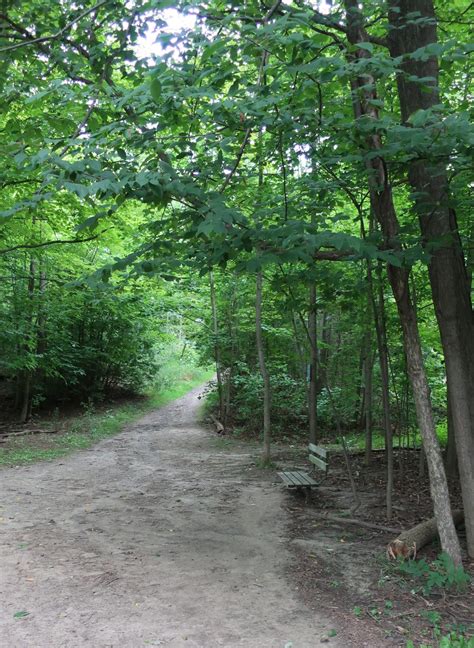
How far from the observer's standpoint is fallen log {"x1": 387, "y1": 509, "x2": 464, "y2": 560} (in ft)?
16.3

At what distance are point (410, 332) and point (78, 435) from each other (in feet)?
34.6

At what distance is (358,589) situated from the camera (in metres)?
4.44

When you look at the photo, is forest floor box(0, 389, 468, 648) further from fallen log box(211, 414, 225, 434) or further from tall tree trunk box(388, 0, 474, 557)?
fallen log box(211, 414, 225, 434)

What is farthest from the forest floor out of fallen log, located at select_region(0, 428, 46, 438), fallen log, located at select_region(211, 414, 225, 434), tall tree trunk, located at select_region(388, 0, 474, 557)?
fallen log, located at select_region(211, 414, 225, 434)

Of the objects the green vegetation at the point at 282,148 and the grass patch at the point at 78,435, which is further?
the grass patch at the point at 78,435

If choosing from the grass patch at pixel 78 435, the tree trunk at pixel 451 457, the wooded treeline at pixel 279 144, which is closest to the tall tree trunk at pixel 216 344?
the grass patch at pixel 78 435

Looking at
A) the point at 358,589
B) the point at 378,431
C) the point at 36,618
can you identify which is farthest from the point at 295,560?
the point at 378,431

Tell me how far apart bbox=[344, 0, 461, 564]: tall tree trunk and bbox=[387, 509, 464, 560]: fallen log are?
42 cm

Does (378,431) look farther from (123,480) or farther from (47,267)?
(47,267)

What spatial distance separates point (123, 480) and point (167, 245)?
570cm

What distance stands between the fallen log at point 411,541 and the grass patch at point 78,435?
24.3 ft

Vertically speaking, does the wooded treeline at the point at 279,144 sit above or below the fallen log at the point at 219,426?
above

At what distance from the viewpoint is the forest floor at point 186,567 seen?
12.1 feet

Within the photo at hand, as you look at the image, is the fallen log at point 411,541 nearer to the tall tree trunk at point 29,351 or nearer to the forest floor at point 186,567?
the forest floor at point 186,567
